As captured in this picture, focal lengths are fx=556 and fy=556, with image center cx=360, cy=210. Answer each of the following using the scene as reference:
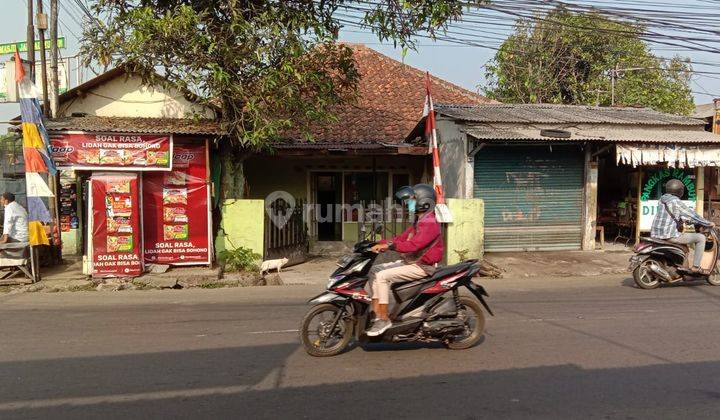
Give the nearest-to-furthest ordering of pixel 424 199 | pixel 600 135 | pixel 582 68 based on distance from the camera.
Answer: pixel 424 199, pixel 600 135, pixel 582 68

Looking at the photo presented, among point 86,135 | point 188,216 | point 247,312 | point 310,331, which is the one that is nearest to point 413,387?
point 310,331

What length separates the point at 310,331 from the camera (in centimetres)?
527

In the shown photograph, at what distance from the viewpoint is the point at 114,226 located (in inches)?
397

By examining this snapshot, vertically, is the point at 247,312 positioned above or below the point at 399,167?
below

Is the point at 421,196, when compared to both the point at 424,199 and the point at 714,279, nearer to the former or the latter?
the point at 424,199

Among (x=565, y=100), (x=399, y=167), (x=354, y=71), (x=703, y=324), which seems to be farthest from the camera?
(x=565, y=100)

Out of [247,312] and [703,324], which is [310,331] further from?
[703,324]

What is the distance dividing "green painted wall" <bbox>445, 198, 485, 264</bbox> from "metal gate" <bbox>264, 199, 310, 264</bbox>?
332 cm

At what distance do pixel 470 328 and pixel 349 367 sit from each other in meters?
1.37

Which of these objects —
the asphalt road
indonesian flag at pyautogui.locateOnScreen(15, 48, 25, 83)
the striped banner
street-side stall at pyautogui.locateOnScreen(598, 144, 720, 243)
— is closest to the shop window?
street-side stall at pyautogui.locateOnScreen(598, 144, 720, 243)

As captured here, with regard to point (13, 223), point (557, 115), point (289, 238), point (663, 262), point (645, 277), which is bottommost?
point (645, 277)

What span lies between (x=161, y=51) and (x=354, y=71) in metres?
3.58

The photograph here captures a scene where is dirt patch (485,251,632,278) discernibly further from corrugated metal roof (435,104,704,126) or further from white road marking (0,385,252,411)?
white road marking (0,385,252,411)

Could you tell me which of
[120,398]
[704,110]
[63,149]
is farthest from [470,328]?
[704,110]
